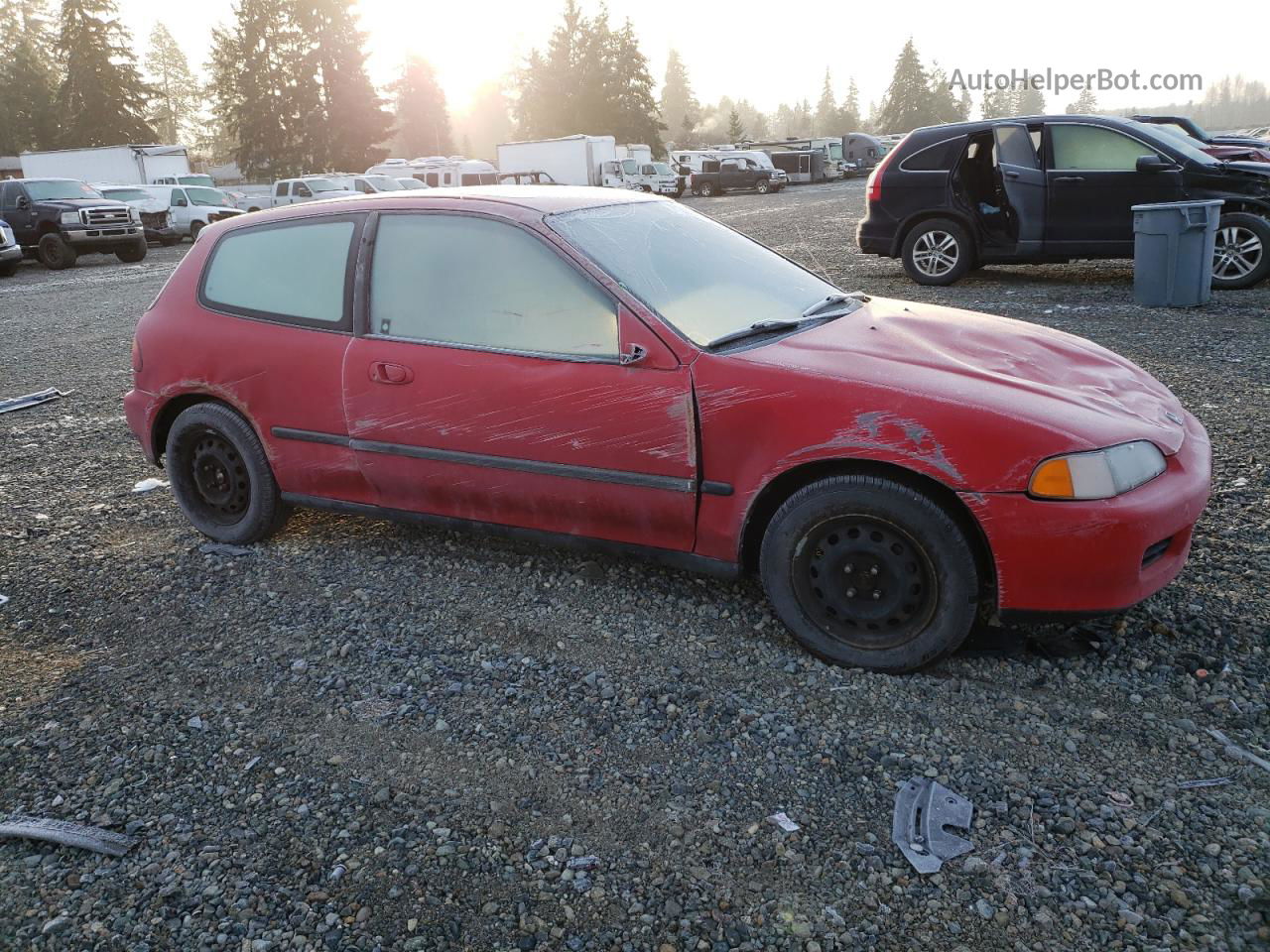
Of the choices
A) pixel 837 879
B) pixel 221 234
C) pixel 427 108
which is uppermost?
pixel 427 108

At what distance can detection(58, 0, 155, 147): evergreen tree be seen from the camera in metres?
55.4

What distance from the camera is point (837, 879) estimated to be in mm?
2467

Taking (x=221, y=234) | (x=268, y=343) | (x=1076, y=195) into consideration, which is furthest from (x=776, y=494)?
(x=1076, y=195)

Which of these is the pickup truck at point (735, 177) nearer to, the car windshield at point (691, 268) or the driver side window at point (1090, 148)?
the driver side window at point (1090, 148)

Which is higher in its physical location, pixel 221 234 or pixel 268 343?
pixel 221 234

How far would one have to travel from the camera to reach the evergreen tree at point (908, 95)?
86938mm

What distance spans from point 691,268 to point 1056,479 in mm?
1644

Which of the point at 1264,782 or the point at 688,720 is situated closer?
the point at 1264,782

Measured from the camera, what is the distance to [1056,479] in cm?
299

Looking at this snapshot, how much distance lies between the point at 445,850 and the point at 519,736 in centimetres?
55

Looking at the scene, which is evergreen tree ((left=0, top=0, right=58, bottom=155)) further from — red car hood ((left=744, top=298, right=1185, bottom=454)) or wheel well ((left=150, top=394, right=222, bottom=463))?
red car hood ((left=744, top=298, right=1185, bottom=454))

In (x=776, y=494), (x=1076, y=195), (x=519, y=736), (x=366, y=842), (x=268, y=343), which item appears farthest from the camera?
(x=1076, y=195)

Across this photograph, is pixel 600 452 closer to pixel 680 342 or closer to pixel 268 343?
pixel 680 342

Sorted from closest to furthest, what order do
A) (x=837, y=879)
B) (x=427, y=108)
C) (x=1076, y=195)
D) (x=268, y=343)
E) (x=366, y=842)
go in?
(x=837, y=879), (x=366, y=842), (x=268, y=343), (x=1076, y=195), (x=427, y=108)
